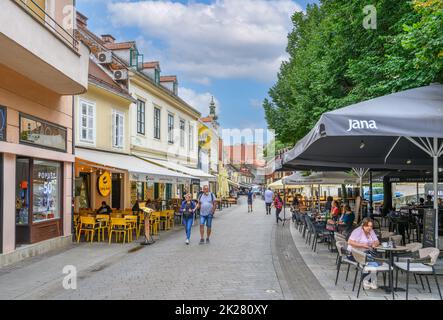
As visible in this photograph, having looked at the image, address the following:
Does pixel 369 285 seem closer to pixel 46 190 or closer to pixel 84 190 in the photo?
pixel 46 190

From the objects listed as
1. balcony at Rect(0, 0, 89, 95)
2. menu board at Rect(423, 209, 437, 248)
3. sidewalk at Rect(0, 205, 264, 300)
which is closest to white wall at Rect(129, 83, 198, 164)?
balcony at Rect(0, 0, 89, 95)

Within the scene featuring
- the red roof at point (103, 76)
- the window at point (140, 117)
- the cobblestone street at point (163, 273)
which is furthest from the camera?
the window at point (140, 117)

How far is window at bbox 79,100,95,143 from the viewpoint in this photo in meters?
18.3

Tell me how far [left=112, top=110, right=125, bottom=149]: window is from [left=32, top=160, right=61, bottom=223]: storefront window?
7.58m

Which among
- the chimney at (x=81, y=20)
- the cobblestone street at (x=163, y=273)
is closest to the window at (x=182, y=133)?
the chimney at (x=81, y=20)

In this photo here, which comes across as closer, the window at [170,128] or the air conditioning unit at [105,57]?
the air conditioning unit at [105,57]

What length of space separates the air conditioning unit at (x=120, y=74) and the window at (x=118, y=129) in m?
1.84

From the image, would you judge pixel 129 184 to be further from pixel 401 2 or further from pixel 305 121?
pixel 401 2

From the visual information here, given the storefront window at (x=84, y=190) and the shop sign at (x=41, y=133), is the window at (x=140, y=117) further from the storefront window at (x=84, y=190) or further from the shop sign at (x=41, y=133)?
the shop sign at (x=41, y=133)

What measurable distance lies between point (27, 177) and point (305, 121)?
13364mm

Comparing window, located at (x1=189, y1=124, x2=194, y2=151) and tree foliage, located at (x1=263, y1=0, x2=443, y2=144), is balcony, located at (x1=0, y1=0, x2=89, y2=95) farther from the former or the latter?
window, located at (x1=189, y1=124, x2=194, y2=151)

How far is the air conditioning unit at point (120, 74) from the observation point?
22.2 metres

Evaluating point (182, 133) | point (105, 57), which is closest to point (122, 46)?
point (105, 57)

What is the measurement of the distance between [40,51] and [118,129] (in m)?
11.8
